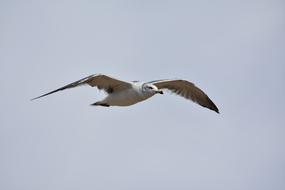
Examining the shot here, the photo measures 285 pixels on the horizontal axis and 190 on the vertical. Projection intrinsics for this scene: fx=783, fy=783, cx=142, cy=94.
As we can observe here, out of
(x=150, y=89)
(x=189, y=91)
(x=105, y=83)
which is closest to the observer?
(x=150, y=89)

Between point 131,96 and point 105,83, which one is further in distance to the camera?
point 105,83

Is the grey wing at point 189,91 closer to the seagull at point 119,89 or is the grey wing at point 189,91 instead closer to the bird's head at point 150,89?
the seagull at point 119,89

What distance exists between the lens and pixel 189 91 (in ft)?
51.7

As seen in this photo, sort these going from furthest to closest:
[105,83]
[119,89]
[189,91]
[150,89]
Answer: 1. [189,91]
2. [119,89]
3. [105,83]
4. [150,89]

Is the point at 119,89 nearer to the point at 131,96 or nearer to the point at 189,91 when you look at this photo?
the point at 131,96

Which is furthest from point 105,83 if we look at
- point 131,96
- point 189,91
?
point 189,91

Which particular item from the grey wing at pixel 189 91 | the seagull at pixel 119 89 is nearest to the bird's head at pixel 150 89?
the seagull at pixel 119 89

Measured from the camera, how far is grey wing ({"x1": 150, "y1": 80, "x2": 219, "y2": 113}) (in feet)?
50.5

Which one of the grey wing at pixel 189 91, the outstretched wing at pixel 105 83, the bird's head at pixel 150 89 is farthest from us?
the grey wing at pixel 189 91

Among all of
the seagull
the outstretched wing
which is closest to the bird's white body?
the seagull

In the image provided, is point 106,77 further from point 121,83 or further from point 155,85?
point 155,85

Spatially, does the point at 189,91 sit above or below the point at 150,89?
above

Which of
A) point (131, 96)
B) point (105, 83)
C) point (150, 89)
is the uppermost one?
point (105, 83)

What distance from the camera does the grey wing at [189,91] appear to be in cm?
1540
